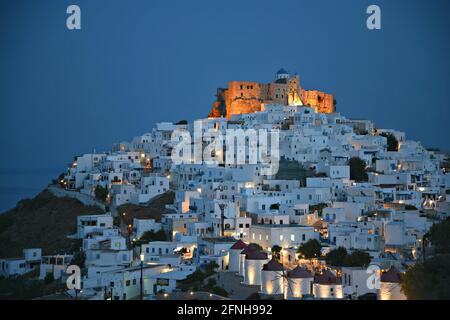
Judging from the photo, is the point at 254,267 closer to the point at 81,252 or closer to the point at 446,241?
the point at 446,241

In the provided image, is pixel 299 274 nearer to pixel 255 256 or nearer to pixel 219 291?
pixel 255 256

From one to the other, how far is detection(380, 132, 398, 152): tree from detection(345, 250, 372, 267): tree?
62.5ft

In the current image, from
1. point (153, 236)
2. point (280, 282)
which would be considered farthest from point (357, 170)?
point (280, 282)

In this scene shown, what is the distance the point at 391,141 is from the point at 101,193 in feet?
53.8

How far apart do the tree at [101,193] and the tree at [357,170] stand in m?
11.2

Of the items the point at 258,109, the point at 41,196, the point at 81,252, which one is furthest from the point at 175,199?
the point at 258,109

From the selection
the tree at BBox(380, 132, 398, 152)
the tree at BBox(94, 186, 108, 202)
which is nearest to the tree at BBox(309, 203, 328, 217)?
the tree at BBox(94, 186, 108, 202)

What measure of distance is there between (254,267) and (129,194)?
13673 mm

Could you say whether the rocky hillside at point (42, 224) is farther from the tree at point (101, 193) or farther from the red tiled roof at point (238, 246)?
the red tiled roof at point (238, 246)

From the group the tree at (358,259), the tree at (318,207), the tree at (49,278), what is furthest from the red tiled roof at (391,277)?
the tree at (49,278)

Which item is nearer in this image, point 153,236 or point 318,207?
point 153,236

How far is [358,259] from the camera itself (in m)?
25.8

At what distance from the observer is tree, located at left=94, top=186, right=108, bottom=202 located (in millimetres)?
38438

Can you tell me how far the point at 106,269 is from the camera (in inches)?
1101
